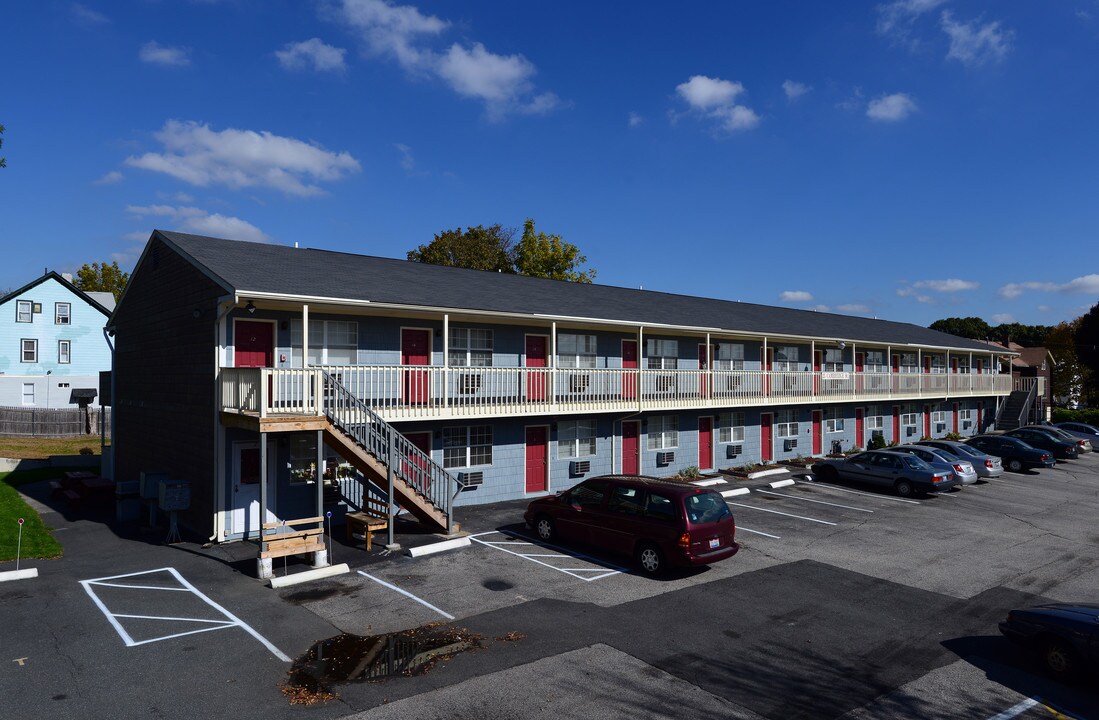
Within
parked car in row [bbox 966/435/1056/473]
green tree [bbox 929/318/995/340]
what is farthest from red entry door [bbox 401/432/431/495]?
green tree [bbox 929/318/995/340]

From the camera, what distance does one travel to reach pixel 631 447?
2289 centimetres

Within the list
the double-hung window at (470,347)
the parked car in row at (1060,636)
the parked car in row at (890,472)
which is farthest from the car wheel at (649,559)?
the parked car in row at (890,472)

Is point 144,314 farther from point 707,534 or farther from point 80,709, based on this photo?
point 707,534

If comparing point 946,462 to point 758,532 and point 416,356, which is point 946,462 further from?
point 416,356

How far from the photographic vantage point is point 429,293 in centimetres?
1811

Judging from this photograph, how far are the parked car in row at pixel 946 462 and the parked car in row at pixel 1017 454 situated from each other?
5090mm

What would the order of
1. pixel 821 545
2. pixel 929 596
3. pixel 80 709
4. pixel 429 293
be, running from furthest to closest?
pixel 429 293 → pixel 821 545 → pixel 929 596 → pixel 80 709

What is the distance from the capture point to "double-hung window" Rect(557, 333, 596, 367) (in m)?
21.3

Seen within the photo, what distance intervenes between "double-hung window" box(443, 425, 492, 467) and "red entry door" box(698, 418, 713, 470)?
912 centimetres

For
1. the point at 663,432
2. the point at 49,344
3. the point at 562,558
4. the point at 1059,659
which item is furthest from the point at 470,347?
the point at 49,344

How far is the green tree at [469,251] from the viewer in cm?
5188

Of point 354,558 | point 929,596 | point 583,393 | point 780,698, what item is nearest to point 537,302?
point 583,393

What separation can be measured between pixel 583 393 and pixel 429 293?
5376 mm

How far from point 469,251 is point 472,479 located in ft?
116
